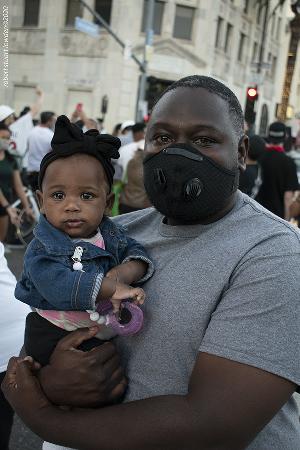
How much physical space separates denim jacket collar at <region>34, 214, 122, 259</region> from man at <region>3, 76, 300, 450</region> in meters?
0.18

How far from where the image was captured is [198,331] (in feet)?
4.66

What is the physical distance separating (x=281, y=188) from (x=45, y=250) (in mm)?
5501

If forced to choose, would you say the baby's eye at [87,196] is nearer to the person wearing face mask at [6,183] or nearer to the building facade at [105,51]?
the person wearing face mask at [6,183]

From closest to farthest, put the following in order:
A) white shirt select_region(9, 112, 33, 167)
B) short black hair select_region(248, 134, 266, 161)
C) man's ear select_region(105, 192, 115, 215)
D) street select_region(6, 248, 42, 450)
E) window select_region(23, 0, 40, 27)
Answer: man's ear select_region(105, 192, 115, 215) < street select_region(6, 248, 42, 450) < short black hair select_region(248, 134, 266, 161) < white shirt select_region(9, 112, 33, 167) < window select_region(23, 0, 40, 27)

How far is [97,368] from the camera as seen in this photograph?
61.7 inches

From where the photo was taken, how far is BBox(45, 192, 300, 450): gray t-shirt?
1323mm

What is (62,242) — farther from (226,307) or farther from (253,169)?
(253,169)

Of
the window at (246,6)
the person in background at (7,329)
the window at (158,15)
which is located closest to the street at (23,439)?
the person in background at (7,329)

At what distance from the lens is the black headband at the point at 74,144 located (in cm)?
183

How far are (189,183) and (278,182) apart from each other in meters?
5.51

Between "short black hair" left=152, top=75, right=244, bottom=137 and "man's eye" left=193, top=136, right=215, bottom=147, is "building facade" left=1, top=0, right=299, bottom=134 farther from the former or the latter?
"man's eye" left=193, top=136, right=215, bottom=147

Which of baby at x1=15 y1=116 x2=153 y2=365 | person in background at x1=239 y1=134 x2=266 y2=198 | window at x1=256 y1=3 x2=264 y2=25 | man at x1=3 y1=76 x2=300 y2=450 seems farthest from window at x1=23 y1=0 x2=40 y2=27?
man at x1=3 y1=76 x2=300 y2=450

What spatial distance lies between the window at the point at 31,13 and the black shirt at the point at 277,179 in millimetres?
26518

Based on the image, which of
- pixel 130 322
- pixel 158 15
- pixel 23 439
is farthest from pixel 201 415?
pixel 158 15
